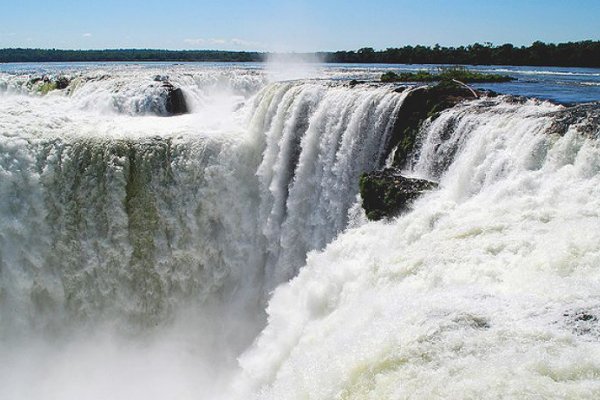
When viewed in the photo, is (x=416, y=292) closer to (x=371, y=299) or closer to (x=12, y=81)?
(x=371, y=299)

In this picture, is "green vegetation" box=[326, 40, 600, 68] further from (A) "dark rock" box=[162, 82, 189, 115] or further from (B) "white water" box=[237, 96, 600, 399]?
(B) "white water" box=[237, 96, 600, 399]

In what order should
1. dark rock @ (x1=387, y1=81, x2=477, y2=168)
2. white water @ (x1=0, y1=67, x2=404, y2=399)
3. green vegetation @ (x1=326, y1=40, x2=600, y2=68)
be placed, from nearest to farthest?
dark rock @ (x1=387, y1=81, x2=477, y2=168), white water @ (x1=0, y1=67, x2=404, y2=399), green vegetation @ (x1=326, y1=40, x2=600, y2=68)

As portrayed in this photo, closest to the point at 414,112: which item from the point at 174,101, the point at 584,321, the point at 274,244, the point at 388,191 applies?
the point at 388,191

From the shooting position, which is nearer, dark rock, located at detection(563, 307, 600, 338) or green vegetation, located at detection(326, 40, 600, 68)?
dark rock, located at detection(563, 307, 600, 338)

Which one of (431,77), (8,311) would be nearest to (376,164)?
(8,311)

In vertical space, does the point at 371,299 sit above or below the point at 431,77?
below

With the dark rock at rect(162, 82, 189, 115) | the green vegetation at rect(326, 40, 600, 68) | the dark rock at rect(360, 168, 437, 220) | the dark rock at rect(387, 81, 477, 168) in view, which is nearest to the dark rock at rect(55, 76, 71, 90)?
the dark rock at rect(162, 82, 189, 115)
